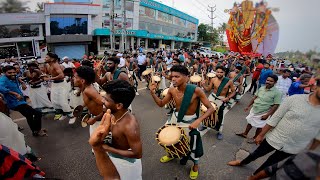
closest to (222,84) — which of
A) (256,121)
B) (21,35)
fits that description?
(256,121)

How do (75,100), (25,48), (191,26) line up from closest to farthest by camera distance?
(75,100)
(25,48)
(191,26)

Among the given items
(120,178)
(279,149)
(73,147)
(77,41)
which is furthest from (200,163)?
(77,41)

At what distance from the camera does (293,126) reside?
265cm

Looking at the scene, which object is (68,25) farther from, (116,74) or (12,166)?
(12,166)

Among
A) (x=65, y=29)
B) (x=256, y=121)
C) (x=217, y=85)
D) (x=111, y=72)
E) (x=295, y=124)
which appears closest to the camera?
(x=295, y=124)

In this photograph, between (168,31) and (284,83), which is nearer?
(284,83)

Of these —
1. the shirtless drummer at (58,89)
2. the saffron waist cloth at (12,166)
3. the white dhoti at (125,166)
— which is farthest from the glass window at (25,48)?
the white dhoti at (125,166)

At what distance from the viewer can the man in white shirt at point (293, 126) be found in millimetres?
2510

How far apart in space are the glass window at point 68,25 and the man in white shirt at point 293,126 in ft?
97.2

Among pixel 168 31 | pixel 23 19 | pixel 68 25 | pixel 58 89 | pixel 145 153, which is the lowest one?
pixel 145 153

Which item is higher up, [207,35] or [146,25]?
[207,35]

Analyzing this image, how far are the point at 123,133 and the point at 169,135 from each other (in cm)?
107

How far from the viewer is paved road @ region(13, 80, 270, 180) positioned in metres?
3.42

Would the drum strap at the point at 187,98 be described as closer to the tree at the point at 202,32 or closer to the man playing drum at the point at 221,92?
the man playing drum at the point at 221,92
